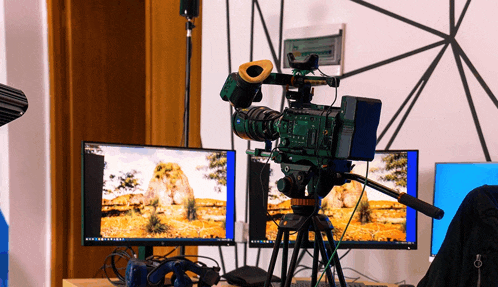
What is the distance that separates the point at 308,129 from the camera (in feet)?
3.91

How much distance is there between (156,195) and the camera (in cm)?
178

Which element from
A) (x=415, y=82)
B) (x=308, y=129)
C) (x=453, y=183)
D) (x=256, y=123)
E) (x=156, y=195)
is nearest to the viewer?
(x=308, y=129)

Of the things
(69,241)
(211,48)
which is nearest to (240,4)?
(211,48)

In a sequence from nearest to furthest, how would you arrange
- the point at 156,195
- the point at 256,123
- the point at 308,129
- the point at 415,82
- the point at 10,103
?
1. the point at 10,103
2. the point at 308,129
3. the point at 256,123
4. the point at 156,195
5. the point at 415,82

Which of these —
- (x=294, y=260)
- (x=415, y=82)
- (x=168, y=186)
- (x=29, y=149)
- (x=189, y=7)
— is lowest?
(x=294, y=260)

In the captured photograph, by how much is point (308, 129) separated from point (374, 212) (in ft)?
2.21

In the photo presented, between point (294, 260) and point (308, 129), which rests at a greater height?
point (308, 129)

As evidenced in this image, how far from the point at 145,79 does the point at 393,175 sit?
1.62 m

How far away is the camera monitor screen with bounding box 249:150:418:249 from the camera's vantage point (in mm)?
1736

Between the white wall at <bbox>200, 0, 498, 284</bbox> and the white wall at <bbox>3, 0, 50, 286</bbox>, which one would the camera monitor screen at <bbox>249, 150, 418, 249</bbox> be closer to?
the white wall at <bbox>200, 0, 498, 284</bbox>

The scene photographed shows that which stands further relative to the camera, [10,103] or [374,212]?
[374,212]

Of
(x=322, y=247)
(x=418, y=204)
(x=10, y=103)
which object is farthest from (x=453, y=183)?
(x=10, y=103)

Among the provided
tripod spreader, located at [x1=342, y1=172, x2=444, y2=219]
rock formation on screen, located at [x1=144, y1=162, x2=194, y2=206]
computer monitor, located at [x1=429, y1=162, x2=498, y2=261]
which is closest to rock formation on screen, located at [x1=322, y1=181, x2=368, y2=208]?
computer monitor, located at [x1=429, y1=162, x2=498, y2=261]

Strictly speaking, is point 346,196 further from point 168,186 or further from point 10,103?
point 10,103
